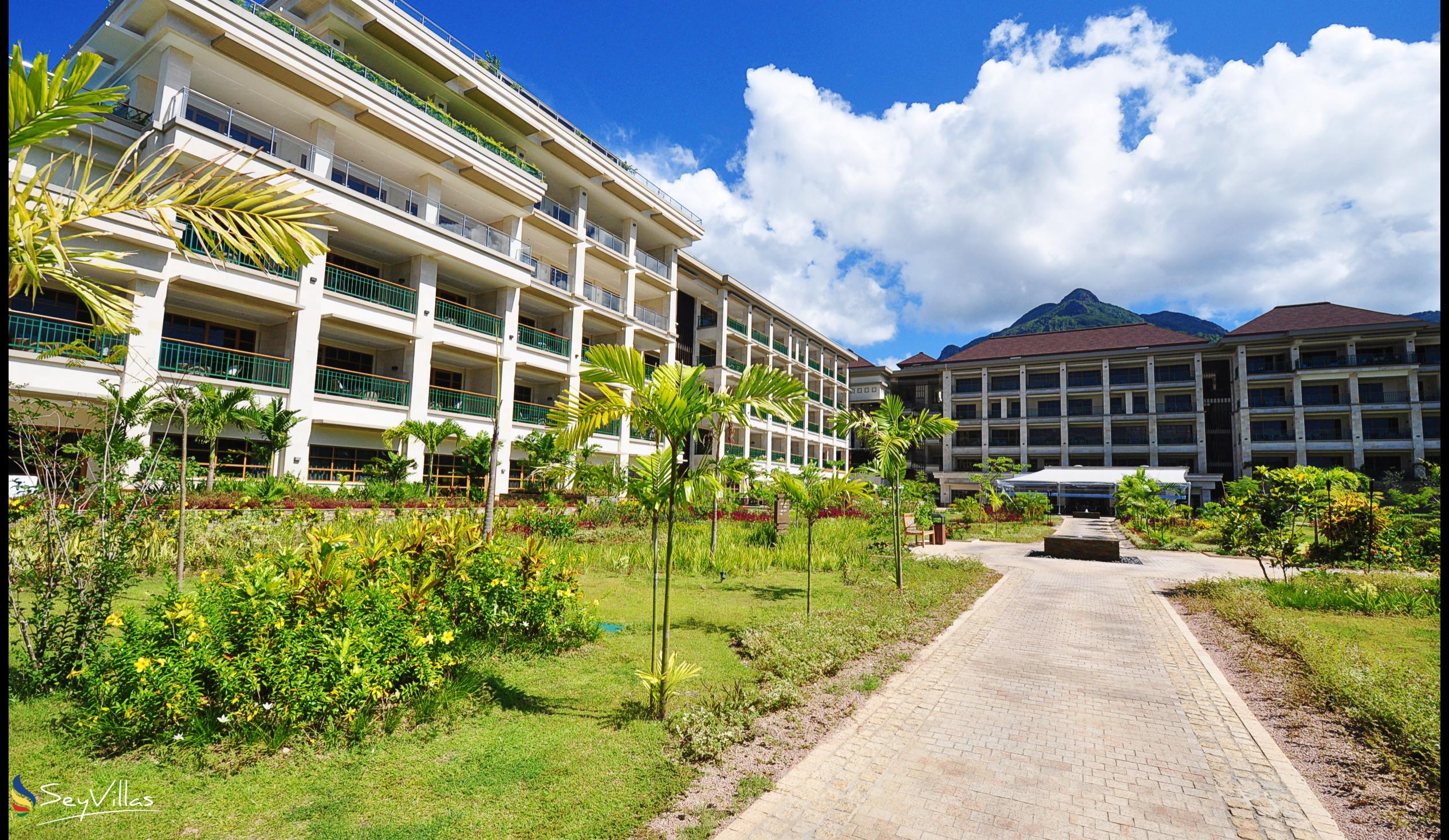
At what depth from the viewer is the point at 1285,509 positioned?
11781mm

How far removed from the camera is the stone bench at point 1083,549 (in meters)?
17.6

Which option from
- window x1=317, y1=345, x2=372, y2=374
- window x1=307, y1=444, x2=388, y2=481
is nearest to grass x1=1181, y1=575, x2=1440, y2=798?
window x1=307, y1=444, x2=388, y2=481

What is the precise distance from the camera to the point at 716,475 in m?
7.08

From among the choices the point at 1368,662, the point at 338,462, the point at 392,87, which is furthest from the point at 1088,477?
the point at 392,87

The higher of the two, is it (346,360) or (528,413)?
(346,360)

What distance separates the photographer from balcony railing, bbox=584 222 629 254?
29255mm

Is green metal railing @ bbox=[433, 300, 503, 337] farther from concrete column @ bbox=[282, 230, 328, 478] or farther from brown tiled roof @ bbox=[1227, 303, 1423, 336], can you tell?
brown tiled roof @ bbox=[1227, 303, 1423, 336]

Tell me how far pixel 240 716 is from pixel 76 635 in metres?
2.04

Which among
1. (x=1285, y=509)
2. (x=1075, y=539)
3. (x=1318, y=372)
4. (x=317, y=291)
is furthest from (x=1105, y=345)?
(x=317, y=291)

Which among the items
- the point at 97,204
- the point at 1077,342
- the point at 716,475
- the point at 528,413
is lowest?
the point at 716,475

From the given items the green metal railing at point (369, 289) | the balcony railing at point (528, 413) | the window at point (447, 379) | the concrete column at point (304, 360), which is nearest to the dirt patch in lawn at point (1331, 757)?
the concrete column at point (304, 360)

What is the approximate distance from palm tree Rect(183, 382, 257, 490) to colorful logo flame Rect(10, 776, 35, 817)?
12995mm

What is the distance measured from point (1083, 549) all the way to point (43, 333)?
85.7 feet

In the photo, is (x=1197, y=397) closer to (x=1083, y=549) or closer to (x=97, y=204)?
(x=1083, y=549)
